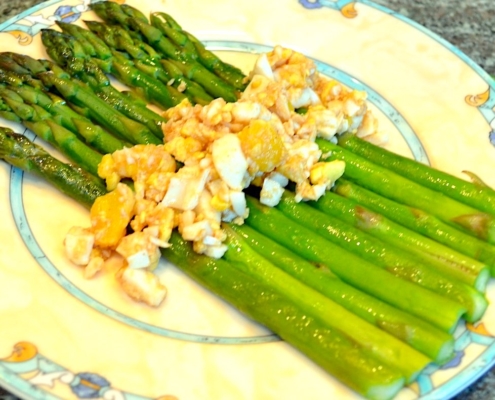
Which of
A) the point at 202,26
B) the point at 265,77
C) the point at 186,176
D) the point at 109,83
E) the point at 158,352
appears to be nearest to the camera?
the point at 158,352

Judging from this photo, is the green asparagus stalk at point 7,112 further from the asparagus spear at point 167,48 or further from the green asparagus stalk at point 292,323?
the green asparagus stalk at point 292,323

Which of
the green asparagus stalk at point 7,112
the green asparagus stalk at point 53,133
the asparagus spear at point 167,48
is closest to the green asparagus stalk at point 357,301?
the green asparagus stalk at point 53,133

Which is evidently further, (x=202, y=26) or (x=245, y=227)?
(x=202, y=26)

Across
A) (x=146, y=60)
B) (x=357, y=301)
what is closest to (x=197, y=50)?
(x=146, y=60)

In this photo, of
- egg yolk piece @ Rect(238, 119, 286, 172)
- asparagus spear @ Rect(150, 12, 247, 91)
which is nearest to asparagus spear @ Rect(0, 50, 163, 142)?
asparagus spear @ Rect(150, 12, 247, 91)

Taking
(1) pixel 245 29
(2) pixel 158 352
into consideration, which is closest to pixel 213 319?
(2) pixel 158 352

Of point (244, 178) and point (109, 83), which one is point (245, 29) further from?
point (244, 178)
